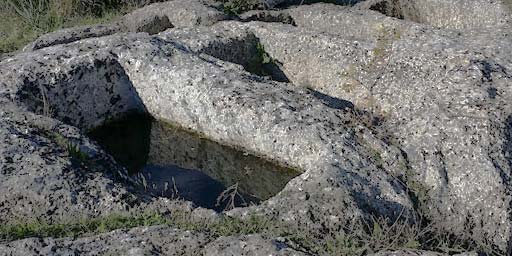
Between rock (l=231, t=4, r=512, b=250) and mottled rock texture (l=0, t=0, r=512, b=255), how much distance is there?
0.01 metres

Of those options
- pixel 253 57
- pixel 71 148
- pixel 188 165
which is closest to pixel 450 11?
pixel 253 57

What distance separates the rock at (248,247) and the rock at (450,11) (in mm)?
5327

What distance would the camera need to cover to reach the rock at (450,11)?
30.2 ft

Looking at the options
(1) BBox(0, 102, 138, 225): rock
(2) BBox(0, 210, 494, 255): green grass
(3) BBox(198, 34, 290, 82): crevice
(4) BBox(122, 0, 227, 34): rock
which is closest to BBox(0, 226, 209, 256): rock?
(2) BBox(0, 210, 494, 255): green grass

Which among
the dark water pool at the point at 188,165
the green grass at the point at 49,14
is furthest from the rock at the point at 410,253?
the green grass at the point at 49,14

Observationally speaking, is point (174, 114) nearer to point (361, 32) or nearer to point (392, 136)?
point (392, 136)

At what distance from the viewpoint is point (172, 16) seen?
941cm

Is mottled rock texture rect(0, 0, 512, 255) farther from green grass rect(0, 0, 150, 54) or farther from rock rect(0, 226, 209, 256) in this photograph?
green grass rect(0, 0, 150, 54)

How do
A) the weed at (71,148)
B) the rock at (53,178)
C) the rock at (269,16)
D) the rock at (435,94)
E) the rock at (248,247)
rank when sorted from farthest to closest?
the rock at (269,16) < the weed at (71,148) < the rock at (435,94) < the rock at (53,178) < the rock at (248,247)

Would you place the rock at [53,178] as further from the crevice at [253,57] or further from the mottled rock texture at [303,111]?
the crevice at [253,57]

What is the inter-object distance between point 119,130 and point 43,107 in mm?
851

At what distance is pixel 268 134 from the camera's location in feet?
21.1

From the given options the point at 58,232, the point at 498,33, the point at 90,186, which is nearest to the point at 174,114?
the point at 90,186

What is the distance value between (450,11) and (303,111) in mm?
4183
